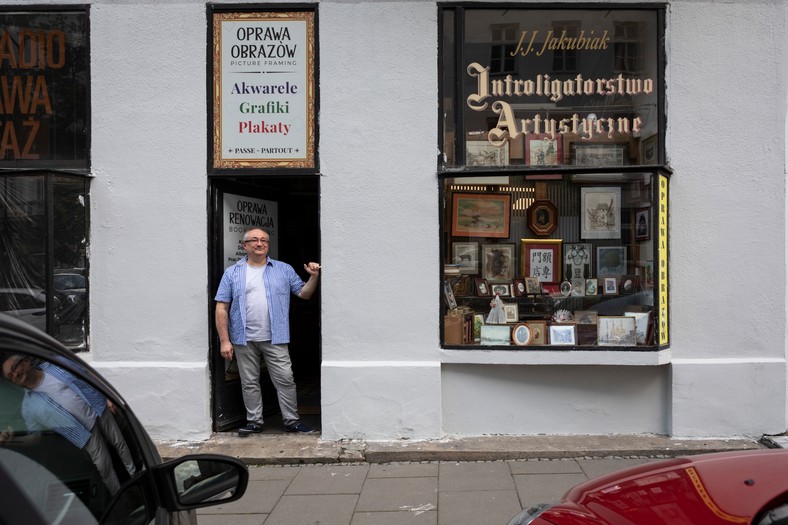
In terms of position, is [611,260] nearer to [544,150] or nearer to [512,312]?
[512,312]

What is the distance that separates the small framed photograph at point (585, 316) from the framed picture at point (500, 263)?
2.30ft

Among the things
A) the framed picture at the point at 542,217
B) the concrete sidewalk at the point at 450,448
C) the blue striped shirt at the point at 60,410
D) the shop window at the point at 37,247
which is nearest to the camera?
the blue striped shirt at the point at 60,410

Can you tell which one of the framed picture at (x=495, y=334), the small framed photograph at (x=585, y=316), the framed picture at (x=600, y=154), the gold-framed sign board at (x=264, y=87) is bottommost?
the framed picture at (x=495, y=334)

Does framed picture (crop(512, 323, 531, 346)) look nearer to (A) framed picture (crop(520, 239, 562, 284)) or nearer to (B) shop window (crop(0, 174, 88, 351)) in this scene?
(A) framed picture (crop(520, 239, 562, 284))

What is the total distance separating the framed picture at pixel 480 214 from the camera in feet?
23.2

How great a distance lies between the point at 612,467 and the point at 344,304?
271cm

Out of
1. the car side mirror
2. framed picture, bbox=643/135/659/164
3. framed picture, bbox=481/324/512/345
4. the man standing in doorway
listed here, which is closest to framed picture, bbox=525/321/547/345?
framed picture, bbox=481/324/512/345

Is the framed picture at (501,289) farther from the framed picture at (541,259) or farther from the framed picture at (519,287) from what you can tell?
the framed picture at (541,259)

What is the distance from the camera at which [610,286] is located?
278 inches

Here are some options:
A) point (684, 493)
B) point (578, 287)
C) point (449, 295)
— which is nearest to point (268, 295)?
point (449, 295)

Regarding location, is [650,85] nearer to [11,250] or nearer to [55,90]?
[55,90]

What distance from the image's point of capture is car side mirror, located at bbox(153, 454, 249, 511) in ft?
7.70

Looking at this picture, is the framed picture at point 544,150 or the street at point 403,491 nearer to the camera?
Answer: the street at point 403,491

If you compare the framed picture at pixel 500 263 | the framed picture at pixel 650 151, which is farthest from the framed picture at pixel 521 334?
the framed picture at pixel 650 151
